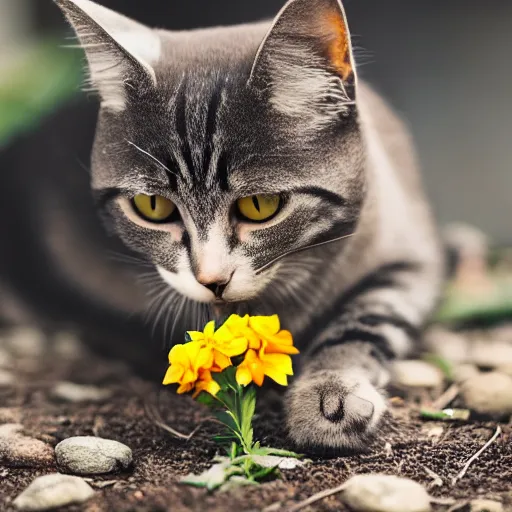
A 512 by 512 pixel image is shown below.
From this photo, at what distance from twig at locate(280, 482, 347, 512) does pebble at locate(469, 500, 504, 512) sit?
0.17m

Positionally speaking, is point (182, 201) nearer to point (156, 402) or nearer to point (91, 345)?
point (156, 402)

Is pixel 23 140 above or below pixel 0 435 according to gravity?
above

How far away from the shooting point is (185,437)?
1136 millimetres

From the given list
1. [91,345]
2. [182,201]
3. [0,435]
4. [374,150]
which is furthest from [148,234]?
[91,345]

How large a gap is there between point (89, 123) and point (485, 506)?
1.10m

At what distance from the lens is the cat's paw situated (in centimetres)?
104

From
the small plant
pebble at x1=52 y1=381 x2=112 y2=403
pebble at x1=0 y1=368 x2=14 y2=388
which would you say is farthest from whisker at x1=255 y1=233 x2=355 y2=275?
pebble at x1=0 y1=368 x2=14 y2=388

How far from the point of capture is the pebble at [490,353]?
1.40 metres

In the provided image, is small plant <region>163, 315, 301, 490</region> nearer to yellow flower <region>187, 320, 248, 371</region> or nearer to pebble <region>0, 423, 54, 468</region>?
yellow flower <region>187, 320, 248, 371</region>

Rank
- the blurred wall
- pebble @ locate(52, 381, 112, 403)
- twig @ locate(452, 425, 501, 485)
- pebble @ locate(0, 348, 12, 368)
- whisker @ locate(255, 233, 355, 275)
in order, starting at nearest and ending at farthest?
twig @ locate(452, 425, 501, 485) < whisker @ locate(255, 233, 355, 275) < pebble @ locate(52, 381, 112, 403) < pebble @ locate(0, 348, 12, 368) < the blurred wall

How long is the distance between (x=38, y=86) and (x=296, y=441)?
148cm

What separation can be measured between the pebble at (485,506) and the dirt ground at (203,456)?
0.02 metres

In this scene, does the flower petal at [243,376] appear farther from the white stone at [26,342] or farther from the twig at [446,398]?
the white stone at [26,342]

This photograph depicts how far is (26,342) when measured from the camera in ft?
5.81
